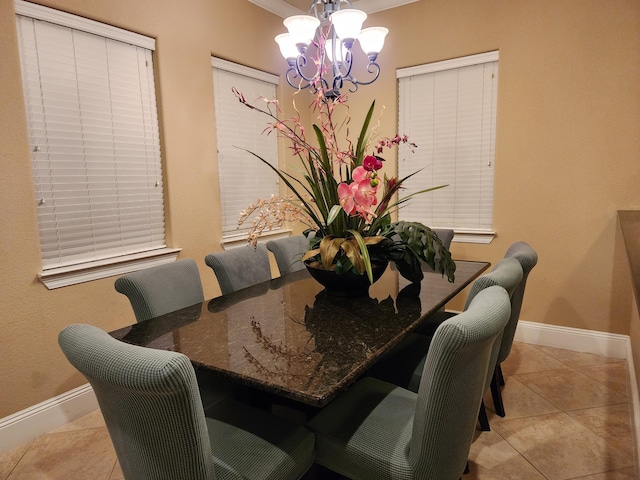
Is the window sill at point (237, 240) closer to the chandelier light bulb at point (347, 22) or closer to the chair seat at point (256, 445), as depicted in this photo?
the chandelier light bulb at point (347, 22)

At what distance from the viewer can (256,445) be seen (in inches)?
51.9

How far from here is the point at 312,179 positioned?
1.98 meters

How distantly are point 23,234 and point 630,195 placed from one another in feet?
12.5

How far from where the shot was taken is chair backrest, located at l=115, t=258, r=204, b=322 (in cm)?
183

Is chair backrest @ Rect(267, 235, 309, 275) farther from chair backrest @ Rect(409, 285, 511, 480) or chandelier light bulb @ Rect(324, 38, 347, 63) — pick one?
chair backrest @ Rect(409, 285, 511, 480)

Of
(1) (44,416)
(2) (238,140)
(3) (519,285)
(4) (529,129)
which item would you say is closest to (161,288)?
(1) (44,416)

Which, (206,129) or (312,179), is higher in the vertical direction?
(206,129)

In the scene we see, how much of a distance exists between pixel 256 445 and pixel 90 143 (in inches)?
83.0

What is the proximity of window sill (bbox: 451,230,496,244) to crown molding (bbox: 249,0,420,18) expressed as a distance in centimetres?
199

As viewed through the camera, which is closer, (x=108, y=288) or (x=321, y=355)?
(x=321, y=355)

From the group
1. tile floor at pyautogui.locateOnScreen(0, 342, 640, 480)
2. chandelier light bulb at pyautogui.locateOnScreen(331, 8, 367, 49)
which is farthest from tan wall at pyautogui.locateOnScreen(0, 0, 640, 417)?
chandelier light bulb at pyautogui.locateOnScreen(331, 8, 367, 49)

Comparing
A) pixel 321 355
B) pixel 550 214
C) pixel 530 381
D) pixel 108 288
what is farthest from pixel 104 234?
pixel 550 214

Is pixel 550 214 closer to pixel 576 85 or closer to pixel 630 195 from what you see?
pixel 630 195

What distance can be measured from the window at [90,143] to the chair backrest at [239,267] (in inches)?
32.4
